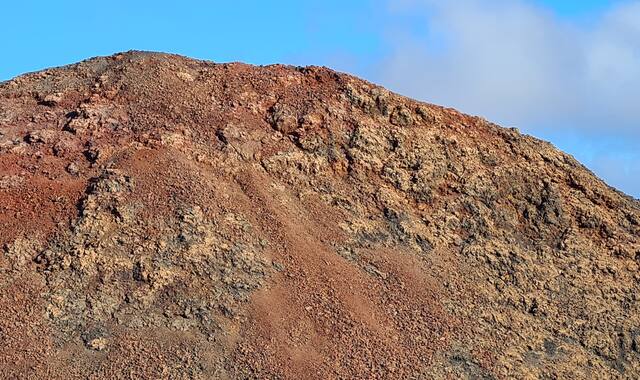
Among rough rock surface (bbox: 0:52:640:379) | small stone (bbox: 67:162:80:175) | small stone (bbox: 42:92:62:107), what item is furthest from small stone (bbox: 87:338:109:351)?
small stone (bbox: 42:92:62:107)

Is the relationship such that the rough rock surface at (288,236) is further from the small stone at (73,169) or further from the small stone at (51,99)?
the small stone at (51,99)

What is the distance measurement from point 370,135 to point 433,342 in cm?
597

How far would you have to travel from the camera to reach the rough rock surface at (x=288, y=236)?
17.4 metres

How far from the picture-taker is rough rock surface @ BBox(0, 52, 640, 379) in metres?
17.4

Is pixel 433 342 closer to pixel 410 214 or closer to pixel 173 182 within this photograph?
pixel 410 214

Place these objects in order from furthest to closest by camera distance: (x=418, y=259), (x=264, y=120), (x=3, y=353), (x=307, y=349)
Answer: (x=264, y=120) → (x=418, y=259) → (x=307, y=349) → (x=3, y=353)

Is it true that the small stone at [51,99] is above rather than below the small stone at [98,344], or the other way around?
above

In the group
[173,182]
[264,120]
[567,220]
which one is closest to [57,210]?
[173,182]

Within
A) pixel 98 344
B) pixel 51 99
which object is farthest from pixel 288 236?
pixel 51 99

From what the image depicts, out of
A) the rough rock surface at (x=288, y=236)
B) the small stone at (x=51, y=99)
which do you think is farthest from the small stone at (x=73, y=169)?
the small stone at (x=51, y=99)

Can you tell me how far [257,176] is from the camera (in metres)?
20.9

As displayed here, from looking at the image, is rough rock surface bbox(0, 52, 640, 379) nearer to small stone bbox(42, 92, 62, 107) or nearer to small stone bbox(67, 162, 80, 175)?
small stone bbox(67, 162, 80, 175)

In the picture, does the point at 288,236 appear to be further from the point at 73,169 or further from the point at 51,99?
the point at 51,99

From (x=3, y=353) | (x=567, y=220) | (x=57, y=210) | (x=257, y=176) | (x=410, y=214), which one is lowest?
(x=3, y=353)
